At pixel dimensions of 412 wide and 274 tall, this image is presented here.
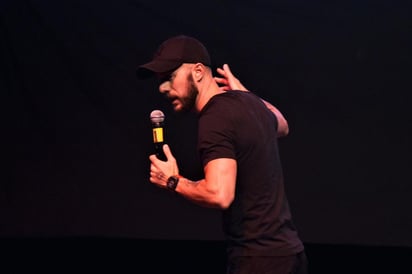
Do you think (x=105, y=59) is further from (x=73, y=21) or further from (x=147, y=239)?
(x=147, y=239)

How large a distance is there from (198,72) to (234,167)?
1.15 feet

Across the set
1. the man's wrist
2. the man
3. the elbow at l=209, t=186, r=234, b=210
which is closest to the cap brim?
the man

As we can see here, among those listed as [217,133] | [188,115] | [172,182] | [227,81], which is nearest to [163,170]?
[172,182]

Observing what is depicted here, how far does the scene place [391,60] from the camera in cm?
269

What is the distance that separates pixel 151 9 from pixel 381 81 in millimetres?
1200

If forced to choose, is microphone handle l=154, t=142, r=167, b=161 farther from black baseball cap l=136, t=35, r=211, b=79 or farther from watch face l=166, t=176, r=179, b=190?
black baseball cap l=136, t=35, r=211, b=79

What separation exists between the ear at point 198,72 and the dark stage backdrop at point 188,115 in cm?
111

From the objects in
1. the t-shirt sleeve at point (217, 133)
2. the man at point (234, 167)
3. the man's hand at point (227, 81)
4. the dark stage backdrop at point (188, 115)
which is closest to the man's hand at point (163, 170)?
the man at point (234, 167)

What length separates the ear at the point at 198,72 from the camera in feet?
5.63

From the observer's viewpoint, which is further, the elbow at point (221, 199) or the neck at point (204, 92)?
the neck at point (204, 92)

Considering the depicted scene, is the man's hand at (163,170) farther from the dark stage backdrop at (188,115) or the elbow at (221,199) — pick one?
the dark stage backdrop at (188,115)

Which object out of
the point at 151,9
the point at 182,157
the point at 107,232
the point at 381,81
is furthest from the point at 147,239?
the point at 381,81

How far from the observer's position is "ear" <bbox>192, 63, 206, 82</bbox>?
171 cm

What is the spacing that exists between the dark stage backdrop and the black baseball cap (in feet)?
3.64
